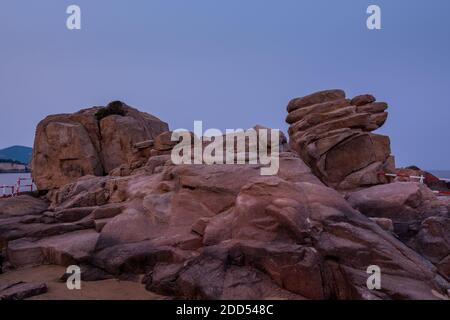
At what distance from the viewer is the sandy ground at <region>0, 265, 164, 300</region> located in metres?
7.58

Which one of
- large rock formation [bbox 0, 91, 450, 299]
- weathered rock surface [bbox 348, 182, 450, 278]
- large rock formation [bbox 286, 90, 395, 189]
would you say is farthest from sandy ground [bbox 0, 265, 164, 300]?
large rock formation [bbox 286, 90, 395, 189]

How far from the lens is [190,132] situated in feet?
66.9

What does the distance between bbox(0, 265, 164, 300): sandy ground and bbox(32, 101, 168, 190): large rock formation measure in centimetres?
2013

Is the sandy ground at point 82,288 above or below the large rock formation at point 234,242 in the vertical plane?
below

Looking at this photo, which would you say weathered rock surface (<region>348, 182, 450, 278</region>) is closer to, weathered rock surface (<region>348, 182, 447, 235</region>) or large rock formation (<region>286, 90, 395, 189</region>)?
weathered rock surface (<region>348, 182, 447, 235</region>)

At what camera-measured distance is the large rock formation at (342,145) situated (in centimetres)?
1972

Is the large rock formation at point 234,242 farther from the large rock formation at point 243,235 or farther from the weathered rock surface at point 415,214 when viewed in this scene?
the weathered rock surface at point 415,214

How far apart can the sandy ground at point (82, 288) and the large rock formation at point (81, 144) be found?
66.1 ft

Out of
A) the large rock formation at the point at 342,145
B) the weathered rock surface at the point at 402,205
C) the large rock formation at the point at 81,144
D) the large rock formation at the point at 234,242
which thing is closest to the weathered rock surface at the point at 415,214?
the weathered rock surface at the point at 402,205

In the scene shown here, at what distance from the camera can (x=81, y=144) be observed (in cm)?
3075

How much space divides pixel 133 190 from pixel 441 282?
Answer: 9.85 m

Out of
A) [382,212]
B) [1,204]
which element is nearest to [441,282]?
[382,212]

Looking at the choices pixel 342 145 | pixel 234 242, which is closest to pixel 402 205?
pixel 234 242
